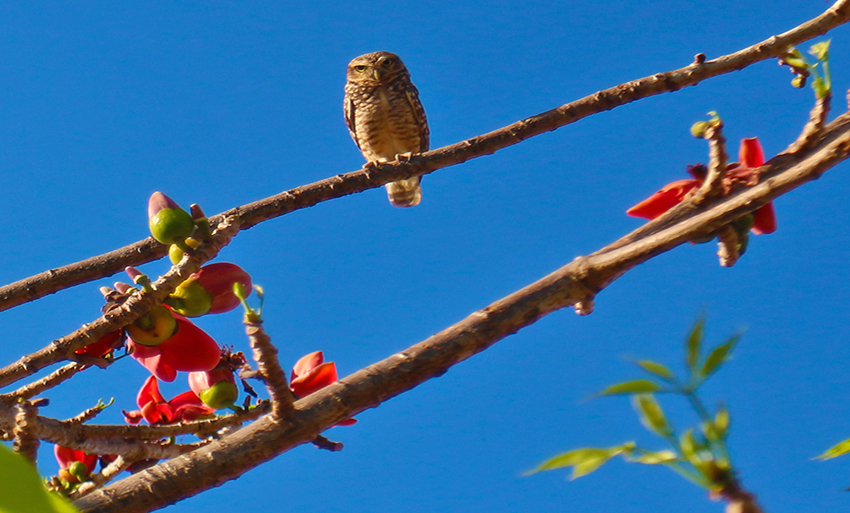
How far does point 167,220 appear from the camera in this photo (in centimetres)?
146

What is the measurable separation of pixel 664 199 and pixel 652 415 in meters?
0.98

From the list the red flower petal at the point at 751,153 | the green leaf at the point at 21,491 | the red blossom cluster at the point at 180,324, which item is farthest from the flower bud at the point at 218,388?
the green leaf at the point at 21,491

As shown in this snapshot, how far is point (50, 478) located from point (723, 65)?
85.6 inches

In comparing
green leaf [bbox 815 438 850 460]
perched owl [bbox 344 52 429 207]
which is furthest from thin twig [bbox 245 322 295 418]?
perched owl [bbox 344 52 429 207]

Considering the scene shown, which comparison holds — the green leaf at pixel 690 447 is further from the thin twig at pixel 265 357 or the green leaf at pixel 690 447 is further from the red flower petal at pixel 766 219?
the red flower petal at pixel 766 219

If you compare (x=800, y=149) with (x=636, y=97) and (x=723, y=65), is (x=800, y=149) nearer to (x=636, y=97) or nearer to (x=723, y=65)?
(x=636, y=97)

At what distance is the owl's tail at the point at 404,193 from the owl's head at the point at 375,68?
Result: 4.27ft

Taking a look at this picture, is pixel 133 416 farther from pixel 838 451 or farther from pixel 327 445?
pixel 838 451

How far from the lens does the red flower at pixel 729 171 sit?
4.58 feet

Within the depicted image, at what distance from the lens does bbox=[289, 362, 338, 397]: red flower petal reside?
4.92 ft

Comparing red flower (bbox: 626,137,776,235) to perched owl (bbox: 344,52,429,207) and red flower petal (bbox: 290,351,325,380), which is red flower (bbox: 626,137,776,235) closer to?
red flower petal (bbox: 290,351,325,380)

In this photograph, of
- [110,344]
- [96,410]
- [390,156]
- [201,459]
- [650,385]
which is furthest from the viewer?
[390,156]

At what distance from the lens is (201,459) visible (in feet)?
2.39

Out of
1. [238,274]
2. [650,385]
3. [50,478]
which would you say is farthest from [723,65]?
[50,478]
